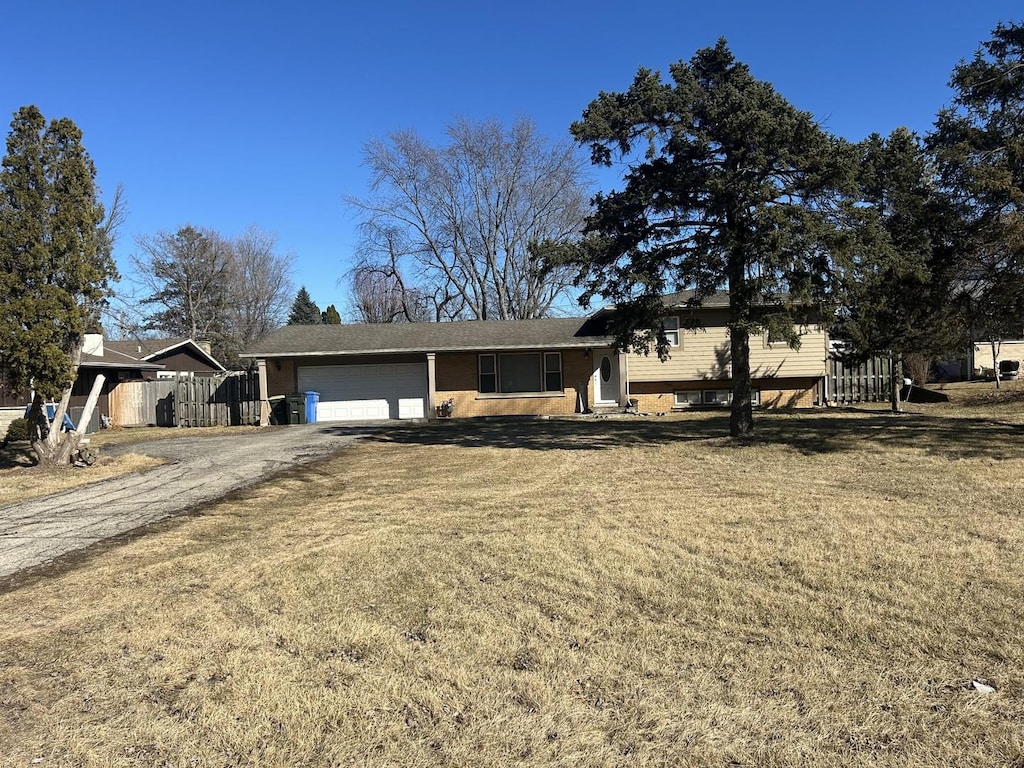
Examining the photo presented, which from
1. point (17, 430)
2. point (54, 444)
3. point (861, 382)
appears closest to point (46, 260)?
point (54, 444)

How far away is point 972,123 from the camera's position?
11.9 metres

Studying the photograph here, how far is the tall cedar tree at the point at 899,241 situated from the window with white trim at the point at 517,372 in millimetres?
10834

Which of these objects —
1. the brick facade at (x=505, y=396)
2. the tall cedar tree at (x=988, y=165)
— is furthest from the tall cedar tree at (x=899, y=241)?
the brick facade at (x=505, y=396)

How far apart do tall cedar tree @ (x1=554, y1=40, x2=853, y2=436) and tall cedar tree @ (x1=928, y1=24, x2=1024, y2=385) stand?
2.42 m

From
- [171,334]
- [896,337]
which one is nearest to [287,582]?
[896,337]

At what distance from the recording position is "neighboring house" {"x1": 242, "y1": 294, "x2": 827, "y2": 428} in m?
21.3

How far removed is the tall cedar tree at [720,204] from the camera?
10570mm

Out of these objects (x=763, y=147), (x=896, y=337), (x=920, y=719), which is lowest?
(x=920, y=719)

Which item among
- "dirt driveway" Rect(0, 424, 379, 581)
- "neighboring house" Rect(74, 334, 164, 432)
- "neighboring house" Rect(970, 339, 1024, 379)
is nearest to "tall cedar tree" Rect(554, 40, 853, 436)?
"dirt driveway" Rect(0, 424, 379, 581)

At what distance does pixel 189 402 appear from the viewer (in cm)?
2155

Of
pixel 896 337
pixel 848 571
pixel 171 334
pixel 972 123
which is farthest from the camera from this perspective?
pixel 171 334

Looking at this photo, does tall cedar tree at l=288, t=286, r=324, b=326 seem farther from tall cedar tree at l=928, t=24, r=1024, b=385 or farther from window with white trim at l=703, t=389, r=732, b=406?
tall cedar tree at l=928, t=24, r=1024, b=385

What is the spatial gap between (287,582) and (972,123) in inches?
532

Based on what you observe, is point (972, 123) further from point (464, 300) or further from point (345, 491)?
point (464, 300)
